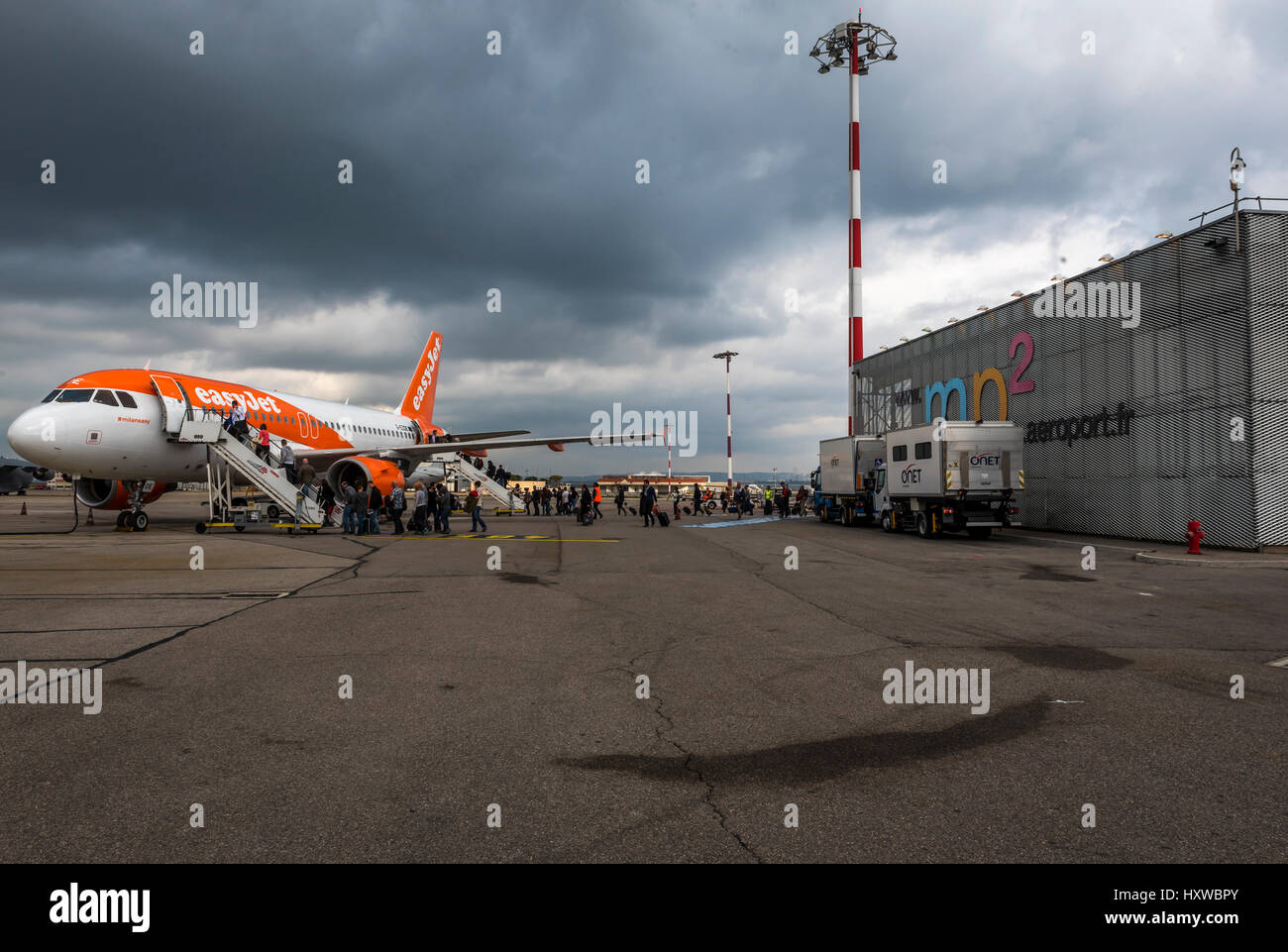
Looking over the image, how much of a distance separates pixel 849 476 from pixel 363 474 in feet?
61.6

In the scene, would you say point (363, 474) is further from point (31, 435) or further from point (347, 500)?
point (31, 435)

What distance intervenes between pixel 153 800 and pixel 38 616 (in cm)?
658

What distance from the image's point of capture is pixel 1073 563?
15.6 meters

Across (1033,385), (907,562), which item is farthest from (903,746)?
→ (1033,385)

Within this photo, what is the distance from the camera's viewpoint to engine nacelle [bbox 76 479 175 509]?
22250 mm

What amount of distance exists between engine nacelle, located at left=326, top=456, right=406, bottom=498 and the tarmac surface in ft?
41.7

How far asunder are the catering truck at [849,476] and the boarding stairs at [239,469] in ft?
65.8

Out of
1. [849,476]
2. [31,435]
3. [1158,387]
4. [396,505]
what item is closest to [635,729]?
[31,435]

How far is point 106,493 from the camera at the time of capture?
888 inches

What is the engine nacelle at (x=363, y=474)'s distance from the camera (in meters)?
23.7

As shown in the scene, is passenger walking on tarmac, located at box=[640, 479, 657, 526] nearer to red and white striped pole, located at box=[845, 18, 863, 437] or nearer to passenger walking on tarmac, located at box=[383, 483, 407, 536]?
passenger walking on tarmac, located at box=[383, 483, 407, 536]
